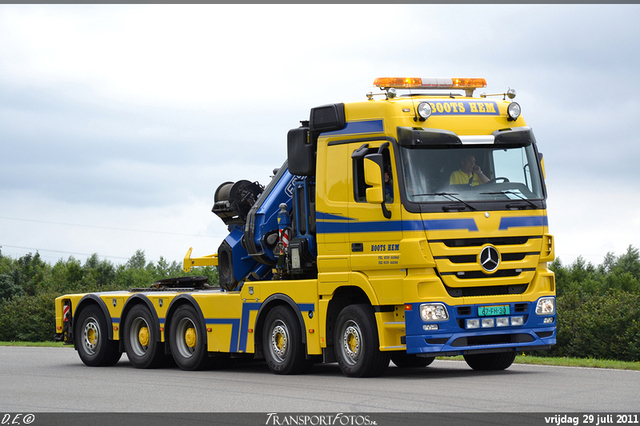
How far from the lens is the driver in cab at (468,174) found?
1291 cm

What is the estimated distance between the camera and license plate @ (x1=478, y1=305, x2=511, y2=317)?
12758 millimetres

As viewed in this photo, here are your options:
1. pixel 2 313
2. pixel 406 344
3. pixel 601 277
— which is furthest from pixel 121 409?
pixel 601 277

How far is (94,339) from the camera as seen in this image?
19.4 metres

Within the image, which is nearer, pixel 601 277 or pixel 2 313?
pixel 2 313

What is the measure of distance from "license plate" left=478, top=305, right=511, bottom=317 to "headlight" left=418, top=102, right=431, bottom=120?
283 cm

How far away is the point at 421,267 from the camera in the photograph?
41.0ft

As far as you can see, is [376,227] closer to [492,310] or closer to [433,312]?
[433,312]

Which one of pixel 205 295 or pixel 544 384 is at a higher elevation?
pixel 205 295

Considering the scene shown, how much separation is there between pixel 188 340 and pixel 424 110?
22.1 feet

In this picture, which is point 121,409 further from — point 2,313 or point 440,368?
point 2,313

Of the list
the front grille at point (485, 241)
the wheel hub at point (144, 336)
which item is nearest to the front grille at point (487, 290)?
the front grille at point (485, 241)

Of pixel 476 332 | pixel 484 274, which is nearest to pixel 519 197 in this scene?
pixel 484 274

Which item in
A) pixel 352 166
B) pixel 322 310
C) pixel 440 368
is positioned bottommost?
pixel 440 368
